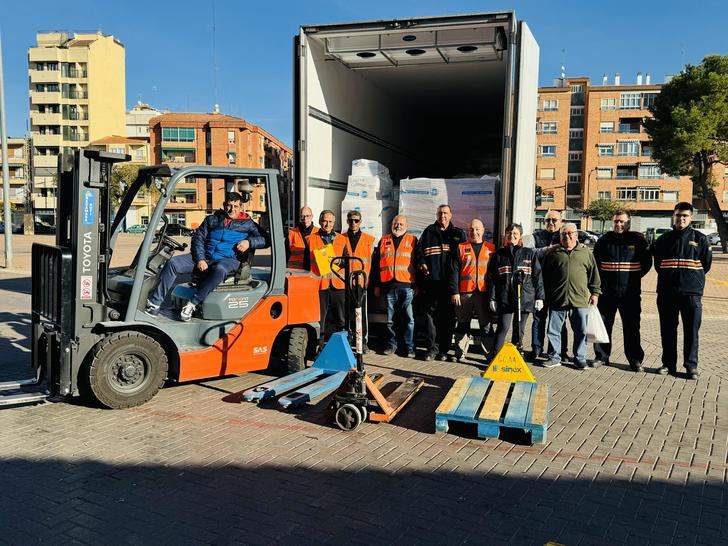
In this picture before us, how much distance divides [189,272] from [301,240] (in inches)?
77.8

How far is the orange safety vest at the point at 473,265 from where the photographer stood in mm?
7336

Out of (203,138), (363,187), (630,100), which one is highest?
(630,100)

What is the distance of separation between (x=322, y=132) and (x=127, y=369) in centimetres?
412

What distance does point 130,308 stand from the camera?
5.34 meters

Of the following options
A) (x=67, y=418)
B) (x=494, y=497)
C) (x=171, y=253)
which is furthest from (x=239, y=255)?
(x=494, y=497)

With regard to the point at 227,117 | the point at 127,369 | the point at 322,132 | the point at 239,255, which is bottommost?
the point at 127,369

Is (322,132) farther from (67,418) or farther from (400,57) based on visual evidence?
(67,418)

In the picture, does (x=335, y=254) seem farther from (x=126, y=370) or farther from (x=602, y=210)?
(x=602, y=210)

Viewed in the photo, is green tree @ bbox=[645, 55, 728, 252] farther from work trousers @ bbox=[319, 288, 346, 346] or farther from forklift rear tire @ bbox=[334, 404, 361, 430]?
forklift rear tire @ bbox=[334, 404, 361, 430]

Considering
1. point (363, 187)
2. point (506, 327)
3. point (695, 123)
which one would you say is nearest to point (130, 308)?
point (363, 187)

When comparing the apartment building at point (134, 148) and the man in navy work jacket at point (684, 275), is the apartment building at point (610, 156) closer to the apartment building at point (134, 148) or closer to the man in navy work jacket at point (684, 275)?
the apartment building at point (134, 148)

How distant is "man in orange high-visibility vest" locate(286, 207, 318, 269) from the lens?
766 cm

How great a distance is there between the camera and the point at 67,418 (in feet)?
17.1

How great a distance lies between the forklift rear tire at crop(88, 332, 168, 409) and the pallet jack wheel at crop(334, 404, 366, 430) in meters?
1.66
